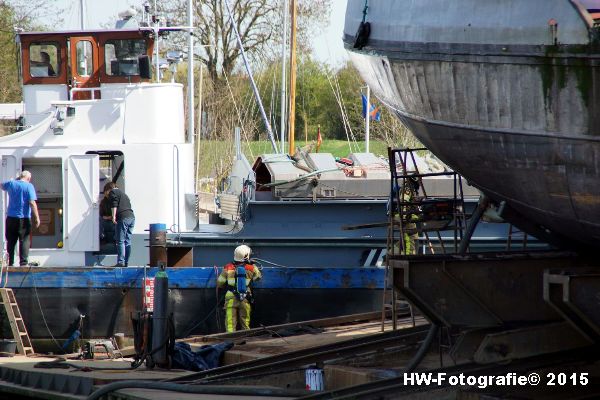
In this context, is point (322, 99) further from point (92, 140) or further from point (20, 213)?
point (20, 213)

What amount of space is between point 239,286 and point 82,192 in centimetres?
309

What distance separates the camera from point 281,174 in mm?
15039

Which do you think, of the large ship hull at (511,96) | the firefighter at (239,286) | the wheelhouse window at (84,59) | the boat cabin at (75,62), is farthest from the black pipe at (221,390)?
the wheelhouse window at (84,59)

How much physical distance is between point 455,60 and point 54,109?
31.1ft

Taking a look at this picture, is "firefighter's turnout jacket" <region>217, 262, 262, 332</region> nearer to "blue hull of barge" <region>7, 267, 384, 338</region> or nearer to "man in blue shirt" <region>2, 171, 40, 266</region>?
"blue hull of barge" <region>7, 267, 384, 338</region>

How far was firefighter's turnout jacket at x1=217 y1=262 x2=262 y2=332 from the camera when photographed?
42.4 feet

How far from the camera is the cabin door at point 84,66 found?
603 inches

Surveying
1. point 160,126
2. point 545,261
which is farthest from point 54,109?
point 545,261

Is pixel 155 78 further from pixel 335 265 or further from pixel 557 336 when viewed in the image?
pixel 557 336

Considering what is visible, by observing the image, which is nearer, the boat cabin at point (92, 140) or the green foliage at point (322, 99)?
the boat cabin at point (92, 140)

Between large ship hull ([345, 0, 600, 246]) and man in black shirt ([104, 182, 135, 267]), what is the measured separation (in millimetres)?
7338

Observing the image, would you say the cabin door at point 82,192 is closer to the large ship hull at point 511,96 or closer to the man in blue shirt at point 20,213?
the man in blue shirt at point 20,213

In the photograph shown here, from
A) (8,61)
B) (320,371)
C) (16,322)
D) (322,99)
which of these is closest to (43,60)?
(16,322)

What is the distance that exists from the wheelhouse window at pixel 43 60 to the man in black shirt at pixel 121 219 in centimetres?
240
